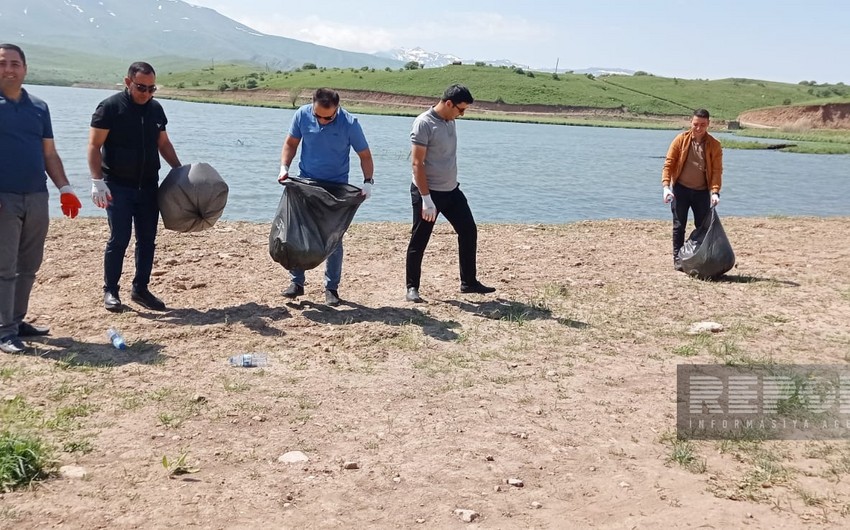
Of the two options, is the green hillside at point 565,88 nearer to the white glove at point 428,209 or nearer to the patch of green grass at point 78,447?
the white glove at point 428,209

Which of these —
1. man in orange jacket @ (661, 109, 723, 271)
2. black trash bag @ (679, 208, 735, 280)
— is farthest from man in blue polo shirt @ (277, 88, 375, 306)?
black trash bag @ (679, 208, 735, 280)

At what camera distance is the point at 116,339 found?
5.54 metres

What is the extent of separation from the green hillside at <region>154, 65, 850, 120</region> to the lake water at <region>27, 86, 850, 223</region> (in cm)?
4577

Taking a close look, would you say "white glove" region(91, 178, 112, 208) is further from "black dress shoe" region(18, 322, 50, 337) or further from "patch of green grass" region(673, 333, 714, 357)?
"patch of green grass" region(673, 333, 714, 357)

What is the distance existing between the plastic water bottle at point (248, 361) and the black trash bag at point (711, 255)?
5184 millimetres

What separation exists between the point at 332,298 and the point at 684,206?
4.48 meters

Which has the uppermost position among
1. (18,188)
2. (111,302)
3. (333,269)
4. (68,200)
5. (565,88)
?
(565,88)

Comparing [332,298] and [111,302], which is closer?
[111,302]

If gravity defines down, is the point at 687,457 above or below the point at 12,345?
above

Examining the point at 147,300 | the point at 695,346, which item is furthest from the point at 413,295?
the point at 695,346

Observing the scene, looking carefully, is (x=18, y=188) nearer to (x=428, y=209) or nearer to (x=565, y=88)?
(x=428, y=209)

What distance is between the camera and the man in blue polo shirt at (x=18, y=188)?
17.0ft

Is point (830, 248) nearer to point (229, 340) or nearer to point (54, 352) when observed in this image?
point (229, 340)

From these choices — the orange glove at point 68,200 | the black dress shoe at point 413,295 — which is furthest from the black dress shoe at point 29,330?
the black dress shoe at point 413,295
